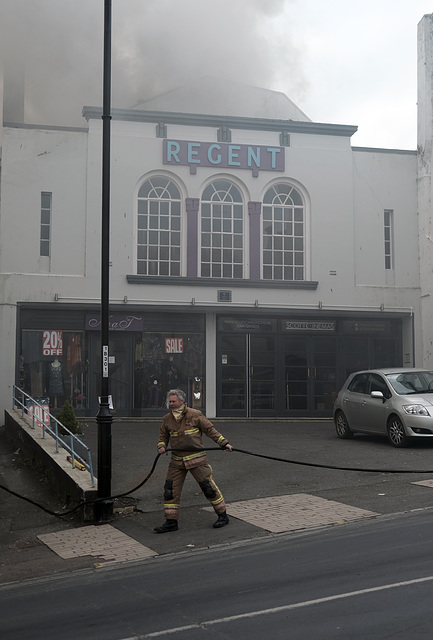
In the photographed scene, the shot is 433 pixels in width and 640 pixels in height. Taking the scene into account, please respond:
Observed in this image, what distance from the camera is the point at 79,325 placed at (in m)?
20.5

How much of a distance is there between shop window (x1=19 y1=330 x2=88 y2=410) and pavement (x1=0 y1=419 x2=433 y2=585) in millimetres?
5250

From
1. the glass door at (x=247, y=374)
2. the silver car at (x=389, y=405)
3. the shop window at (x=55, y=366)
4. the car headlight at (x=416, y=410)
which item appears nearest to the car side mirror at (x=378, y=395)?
the silver car at (x=389, y=405)

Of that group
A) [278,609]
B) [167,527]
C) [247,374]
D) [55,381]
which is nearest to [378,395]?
[167,527]

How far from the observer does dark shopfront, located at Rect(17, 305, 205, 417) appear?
65.9ft

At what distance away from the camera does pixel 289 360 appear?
2147cm

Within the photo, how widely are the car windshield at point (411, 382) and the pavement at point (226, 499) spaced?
992mm

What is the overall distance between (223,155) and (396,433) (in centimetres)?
1067

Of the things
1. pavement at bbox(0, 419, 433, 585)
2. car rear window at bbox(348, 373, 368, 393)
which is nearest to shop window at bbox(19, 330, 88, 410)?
pavement at bbox(0, 419, 433, 585)

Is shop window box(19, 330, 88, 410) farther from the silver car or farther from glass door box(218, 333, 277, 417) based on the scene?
the silver car

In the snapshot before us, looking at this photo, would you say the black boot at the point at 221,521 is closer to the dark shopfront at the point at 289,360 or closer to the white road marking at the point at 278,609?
the white road marking at the point at 278,609

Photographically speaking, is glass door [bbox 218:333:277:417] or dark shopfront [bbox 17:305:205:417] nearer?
dark shopfront [bbox 17:305:205:417]

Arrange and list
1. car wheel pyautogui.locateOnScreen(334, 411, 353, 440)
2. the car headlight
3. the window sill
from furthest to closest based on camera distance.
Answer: the window sill → car wheel pyautogui.locateOnScreen(334, 411, 353, 440) → the car headlight

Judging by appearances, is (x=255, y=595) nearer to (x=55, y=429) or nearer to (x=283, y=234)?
(x=55, y=429)

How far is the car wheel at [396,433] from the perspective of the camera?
13234 mm
